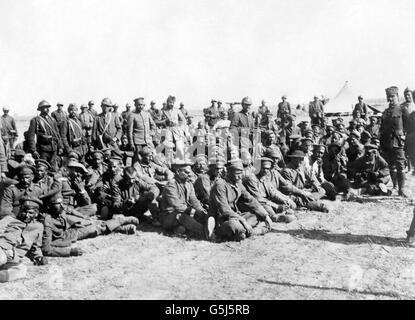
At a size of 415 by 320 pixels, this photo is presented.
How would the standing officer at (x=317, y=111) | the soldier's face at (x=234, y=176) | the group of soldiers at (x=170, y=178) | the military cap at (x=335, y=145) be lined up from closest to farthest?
1. the group of soldiers at (x=170, y=178)
2. the soldier's face at (x=234, y=176)
3. the military cap at (x=335, y=145)
4. the standing officer at (x=317, y=111)

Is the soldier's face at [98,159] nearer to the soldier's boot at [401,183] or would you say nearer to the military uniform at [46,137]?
the military uniform at [46,137]

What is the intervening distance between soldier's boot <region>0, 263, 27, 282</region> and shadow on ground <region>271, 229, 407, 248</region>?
4194 millimetres

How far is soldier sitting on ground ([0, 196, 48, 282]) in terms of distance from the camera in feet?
19.2

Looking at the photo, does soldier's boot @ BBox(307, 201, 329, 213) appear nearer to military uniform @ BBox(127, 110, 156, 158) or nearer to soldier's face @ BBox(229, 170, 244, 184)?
soldier's face @ BBox(229, 170, 244, 184)

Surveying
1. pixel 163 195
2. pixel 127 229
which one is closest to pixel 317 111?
pixel 163 195

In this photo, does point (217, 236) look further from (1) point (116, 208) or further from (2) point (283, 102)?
(2) point (283, 102)

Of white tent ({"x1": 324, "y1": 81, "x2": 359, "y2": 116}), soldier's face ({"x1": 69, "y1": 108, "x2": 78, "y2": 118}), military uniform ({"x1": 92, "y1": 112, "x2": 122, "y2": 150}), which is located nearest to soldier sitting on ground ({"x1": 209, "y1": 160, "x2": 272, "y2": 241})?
military uniform ({"x1": 92, "y1": 112, "x2": 122, "y2": 150})

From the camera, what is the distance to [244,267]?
21.4 ft

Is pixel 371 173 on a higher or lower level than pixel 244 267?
higher

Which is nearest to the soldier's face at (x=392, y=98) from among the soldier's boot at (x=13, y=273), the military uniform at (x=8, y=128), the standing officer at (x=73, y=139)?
the standing officer at (x=73, y=139)

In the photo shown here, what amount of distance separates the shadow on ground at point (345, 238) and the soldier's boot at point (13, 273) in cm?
419

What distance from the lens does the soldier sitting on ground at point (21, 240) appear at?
19.2ft

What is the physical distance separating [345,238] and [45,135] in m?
6.33

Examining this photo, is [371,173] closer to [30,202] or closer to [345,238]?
[345,238]
